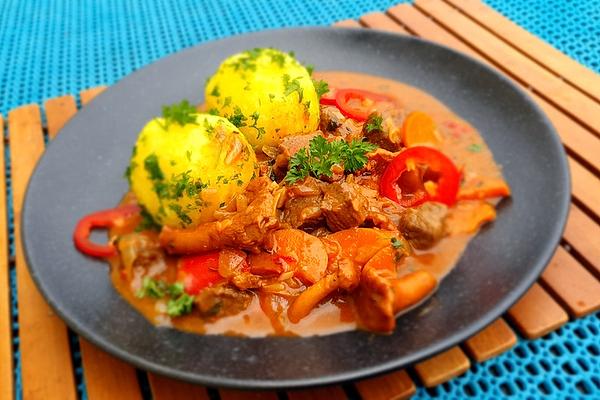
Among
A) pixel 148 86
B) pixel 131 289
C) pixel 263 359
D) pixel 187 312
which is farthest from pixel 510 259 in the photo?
pixel 148 86

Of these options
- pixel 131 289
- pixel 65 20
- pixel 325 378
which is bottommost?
pixel 65 20

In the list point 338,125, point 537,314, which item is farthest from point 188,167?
point 537,314

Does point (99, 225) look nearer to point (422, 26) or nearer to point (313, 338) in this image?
point (313, 338)

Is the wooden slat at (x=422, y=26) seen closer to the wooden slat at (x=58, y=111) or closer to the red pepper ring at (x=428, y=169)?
the red pepper ring at (x=428, y=169)

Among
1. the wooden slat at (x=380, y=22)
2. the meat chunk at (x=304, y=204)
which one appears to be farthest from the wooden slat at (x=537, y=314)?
the wooden slat at (x=380, y=22)

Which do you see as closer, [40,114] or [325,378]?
[325,378]

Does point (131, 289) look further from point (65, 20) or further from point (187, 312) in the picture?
point (65, 20)

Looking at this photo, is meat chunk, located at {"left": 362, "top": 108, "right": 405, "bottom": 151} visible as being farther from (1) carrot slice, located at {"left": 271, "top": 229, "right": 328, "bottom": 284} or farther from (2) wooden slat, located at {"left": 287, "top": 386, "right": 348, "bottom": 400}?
(2) wooden slat, located at {"left": 287, "top": 386, "right": 348, "bottom": 400}
